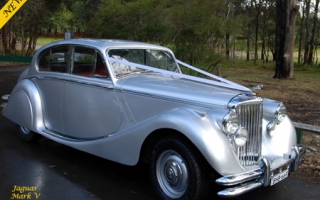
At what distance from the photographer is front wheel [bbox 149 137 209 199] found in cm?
356

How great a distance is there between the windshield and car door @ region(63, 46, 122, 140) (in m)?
0.18

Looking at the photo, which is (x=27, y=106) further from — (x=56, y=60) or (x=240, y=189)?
(x=240, y=189)

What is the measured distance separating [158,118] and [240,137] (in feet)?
2.93

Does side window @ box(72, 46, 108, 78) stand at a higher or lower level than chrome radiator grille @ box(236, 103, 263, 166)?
higher

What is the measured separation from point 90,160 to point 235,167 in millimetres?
2506

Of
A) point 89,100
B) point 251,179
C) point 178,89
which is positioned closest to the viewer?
point 251,179

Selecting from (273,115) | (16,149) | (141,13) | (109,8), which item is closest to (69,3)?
(109,8)

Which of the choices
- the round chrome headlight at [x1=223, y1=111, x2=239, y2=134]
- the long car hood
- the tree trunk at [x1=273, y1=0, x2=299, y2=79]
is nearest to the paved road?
the round chrome headlight at [x1=223, y1=111, x2=239, y2=134]

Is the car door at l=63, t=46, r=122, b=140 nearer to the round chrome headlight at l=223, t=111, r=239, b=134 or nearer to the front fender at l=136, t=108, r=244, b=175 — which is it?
the front fender at l=136, t=108, r=244, b=175

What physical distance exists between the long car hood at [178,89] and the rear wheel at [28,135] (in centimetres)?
223

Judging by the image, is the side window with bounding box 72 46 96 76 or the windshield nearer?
the windshield

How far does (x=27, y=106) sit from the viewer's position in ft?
18.2

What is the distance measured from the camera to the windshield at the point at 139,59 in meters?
4.78

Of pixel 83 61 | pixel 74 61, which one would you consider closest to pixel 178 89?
pixel 83 61
